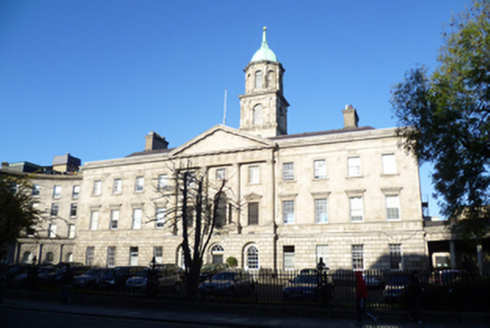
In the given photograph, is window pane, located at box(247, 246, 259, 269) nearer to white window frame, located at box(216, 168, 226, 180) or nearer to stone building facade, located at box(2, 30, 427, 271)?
stone building facade, located at box(2, 30, 427, 271)

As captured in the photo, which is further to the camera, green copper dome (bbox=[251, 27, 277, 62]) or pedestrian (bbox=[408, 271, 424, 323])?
green copper dome (bbox=[251, 27, 277, 62])

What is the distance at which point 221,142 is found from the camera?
4291 centimetres

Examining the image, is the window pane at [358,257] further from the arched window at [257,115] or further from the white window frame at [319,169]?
the arched window at [257,115]

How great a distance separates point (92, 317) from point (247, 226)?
23.6 meters

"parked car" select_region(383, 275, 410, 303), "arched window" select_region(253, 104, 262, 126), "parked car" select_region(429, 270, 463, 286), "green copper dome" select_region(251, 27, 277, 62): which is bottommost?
"parked car" select_region(383, 275, 410, 303)

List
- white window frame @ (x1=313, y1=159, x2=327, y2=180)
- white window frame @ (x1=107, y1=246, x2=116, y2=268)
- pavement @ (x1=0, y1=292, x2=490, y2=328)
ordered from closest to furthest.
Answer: pavement @ (x1=0, y1=292, x2=490, y2=328), white window frame @ (x1=313, y1=159, x2=327, y2=180), white window frame @ (x1=107, y1=246, x2=116, y2=268)

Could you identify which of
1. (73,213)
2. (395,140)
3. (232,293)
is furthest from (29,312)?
(73,213)

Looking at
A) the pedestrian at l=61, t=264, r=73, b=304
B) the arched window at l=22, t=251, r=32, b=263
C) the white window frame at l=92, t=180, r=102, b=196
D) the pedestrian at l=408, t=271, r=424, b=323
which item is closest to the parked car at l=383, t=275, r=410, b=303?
the pedestrian at l=408, t=271, r=424, b=323

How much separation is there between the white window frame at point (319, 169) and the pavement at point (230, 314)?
2249 cm

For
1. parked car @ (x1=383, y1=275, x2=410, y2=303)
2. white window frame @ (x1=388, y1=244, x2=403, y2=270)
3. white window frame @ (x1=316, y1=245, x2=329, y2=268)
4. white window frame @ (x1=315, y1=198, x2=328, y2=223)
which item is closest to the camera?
parked car @ (x1=383, y1=275, x2=410, y2=303)

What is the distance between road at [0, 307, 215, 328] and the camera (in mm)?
14438

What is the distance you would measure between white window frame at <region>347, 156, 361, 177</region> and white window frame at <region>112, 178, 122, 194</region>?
26.7 m

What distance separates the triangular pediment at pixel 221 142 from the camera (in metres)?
41.2

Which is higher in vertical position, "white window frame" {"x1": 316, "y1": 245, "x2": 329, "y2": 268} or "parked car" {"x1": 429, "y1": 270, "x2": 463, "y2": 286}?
"white window frame" {"x1": 316, "y1": 245, "x2": 329, "y2": 268}
